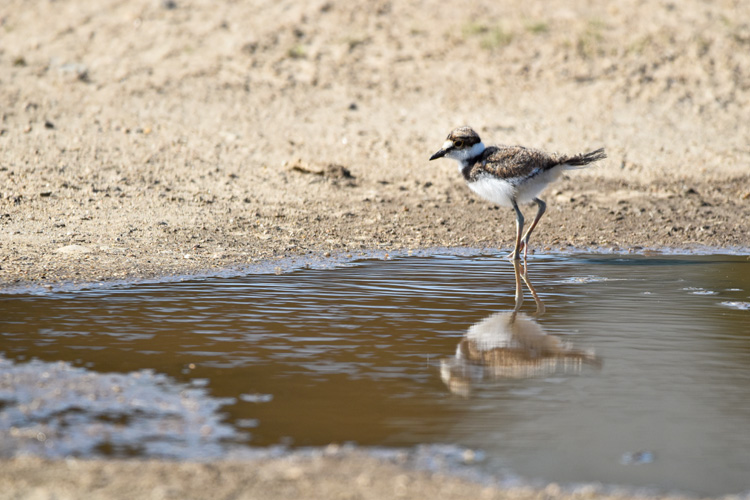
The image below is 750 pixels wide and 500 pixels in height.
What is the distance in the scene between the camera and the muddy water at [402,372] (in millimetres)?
4020

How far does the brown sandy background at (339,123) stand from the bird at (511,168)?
2.07ft

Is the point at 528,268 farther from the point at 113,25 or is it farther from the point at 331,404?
the point at 113,25

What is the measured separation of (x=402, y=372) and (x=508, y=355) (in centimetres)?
73

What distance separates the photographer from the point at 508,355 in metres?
5.44

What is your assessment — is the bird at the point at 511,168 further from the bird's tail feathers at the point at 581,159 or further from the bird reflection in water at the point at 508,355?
the bird reflection in water at the point at 508,355

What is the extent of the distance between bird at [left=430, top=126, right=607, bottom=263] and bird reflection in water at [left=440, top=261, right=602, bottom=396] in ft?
7.56

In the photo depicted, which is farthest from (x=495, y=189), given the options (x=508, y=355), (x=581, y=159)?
(x=508, y=355)

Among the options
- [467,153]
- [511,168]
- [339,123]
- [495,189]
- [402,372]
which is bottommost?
[402,372]

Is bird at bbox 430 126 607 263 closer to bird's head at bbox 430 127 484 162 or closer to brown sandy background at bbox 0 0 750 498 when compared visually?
bird's head at bbox 430 127 484 162

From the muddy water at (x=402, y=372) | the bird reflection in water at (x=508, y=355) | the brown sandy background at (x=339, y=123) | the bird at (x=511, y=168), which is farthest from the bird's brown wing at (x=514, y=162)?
the bird reflection in water at (x=508, y=355)

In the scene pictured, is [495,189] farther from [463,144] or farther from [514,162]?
[463,144]

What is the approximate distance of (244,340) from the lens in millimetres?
5562

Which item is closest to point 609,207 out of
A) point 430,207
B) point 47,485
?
point 430,207

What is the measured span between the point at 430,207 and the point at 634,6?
653cm
